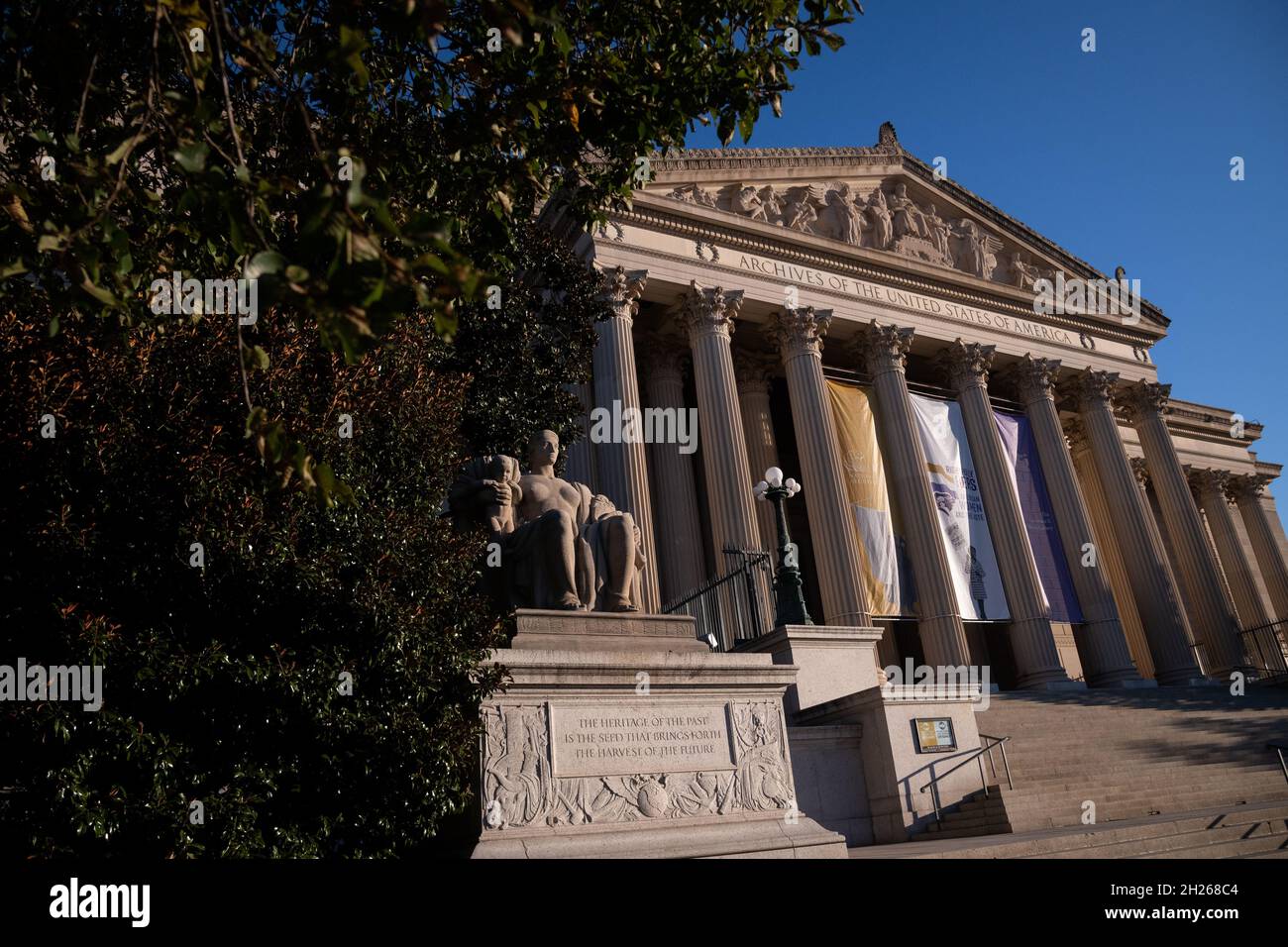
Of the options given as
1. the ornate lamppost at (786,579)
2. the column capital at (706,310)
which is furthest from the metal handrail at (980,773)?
the column capital at (706,310)

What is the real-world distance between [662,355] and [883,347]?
6.17m

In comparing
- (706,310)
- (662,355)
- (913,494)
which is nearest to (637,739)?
(706,310)

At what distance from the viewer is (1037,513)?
25.8m

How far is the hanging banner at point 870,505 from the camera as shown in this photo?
21141 millimetres

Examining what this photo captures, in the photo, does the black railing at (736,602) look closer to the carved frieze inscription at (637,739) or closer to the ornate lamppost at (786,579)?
the ornate lamppost at (786,579)

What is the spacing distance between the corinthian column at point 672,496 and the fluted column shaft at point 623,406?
1757 mm

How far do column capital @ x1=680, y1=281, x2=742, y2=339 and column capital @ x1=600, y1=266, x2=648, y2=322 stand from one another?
4.34 ft

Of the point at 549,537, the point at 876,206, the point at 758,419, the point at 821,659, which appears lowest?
the point at 821,659

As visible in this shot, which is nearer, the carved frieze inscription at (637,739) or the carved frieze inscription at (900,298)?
the carved frieze inscription at (637,739)

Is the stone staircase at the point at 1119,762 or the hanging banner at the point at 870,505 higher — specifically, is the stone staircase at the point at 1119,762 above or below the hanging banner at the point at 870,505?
below

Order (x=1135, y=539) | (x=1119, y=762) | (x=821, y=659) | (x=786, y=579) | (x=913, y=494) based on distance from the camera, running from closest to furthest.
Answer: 1. (x=821, y=659)
2. (x=786, y=579)
3. (x=1119, y=762)
4. (x=913, y=494)
5. (x=1135, y=539)

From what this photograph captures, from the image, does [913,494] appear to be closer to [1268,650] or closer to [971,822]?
[971,822]

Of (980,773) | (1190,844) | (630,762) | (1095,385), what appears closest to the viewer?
(630,762)
